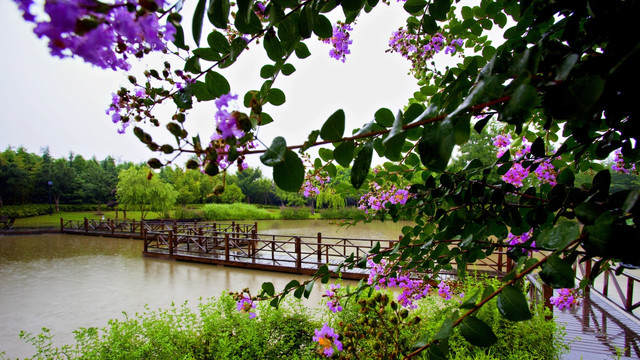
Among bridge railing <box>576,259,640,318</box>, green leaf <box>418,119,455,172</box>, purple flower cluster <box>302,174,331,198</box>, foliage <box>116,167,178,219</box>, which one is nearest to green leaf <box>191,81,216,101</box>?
green leaf <box>418,119,455,172</box>

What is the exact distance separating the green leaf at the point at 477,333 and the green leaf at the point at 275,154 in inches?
15.3

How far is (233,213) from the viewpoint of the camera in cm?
2286

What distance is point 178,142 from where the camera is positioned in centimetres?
42

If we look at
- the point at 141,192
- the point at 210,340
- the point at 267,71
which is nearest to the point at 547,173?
the point at 267,71

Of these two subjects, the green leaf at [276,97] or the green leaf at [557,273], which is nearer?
the green leaf at [557,273]

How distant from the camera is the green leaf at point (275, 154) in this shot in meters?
0.37

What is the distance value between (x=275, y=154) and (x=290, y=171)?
1.4 inches

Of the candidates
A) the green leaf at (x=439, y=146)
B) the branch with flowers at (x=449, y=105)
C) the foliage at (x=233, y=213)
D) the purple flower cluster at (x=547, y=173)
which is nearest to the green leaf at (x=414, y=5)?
the branch with flowers at (x=449, y=105)

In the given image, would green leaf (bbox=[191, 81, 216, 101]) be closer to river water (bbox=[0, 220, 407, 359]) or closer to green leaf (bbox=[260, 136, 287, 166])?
green leaf (bbox=[260, 136, 287, 166])

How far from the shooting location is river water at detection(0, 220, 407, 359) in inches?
189

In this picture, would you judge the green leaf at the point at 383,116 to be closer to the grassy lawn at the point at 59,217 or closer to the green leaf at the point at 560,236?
the green leaf at the point at 560,236

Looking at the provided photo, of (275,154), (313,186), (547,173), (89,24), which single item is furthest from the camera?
(313,186)

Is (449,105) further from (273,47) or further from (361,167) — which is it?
(273,47)

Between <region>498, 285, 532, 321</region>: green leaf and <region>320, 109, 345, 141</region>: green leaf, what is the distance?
1.16ft
